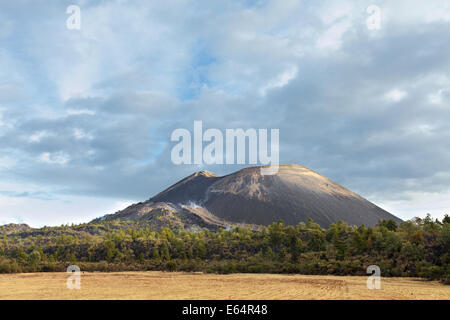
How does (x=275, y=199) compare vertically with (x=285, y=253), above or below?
above

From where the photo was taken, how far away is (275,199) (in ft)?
463

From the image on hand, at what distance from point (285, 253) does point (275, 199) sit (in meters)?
94.4

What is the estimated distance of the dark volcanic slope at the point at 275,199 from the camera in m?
130

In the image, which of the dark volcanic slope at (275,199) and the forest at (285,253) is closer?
the forest at (285,253)

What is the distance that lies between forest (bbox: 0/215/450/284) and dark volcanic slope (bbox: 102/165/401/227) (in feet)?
214

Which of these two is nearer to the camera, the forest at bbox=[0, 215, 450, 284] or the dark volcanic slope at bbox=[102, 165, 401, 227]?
the forest at bbox=[0, 215, 450, 284]

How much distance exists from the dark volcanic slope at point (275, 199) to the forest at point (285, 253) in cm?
6526

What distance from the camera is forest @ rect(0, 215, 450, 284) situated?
114ft

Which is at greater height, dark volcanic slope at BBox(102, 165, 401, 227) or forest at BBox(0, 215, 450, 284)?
dark volcanic slope at BBox(102, 165, 401, 227)

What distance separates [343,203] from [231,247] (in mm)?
98872

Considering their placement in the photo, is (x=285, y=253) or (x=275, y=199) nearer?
(x=285, y=253)

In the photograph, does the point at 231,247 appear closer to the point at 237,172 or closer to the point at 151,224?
the point at 151,224

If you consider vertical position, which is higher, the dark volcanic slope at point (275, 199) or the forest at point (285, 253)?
the dark volcanic slope at point (275, 199)
